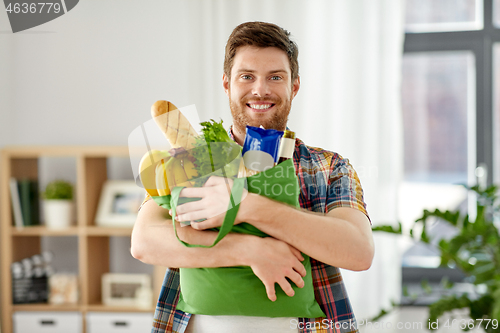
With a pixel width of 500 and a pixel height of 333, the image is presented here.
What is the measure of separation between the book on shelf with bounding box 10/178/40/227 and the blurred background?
22 centimetres

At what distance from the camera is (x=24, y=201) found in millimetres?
2424

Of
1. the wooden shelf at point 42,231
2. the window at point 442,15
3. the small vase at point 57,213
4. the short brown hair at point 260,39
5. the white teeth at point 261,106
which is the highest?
the window at point 442,15

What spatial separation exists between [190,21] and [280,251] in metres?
2.09

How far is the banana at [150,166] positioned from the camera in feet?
2.32

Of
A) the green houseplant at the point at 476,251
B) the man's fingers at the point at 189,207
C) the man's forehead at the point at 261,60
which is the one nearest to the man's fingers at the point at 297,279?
the man's fingers at the point at 189,207

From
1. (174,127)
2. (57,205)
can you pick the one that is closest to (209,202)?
(174,127)

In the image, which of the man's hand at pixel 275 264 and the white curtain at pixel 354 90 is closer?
the man's hand at pixel 275 264

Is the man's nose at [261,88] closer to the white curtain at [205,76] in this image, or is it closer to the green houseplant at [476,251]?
the green houseplant at [476,251]

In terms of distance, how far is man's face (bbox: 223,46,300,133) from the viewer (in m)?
0.90

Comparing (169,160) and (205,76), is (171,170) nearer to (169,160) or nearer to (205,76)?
(169,160)

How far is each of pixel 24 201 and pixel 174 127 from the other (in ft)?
6.84

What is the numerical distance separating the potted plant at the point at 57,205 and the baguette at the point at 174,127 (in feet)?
6.26

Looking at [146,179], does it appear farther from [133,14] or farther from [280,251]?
[133,14]

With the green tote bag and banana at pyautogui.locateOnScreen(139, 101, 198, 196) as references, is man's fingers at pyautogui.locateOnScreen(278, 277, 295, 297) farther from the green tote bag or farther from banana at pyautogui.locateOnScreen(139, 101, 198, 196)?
banana at pyautogui.locateOnScreen(139, 101, 198, 196)
